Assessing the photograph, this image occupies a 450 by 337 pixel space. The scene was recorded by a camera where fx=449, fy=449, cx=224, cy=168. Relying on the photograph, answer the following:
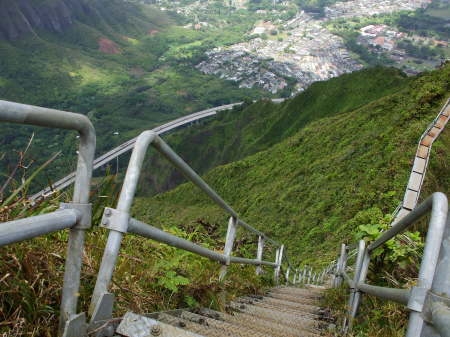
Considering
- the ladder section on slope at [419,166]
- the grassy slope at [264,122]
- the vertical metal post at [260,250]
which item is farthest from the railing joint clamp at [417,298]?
the grassy slope at [264,122]

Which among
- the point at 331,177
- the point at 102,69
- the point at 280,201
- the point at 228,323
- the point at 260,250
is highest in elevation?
the point at 102,69

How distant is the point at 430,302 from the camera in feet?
4.36

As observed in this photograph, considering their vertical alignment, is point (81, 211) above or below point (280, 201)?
above

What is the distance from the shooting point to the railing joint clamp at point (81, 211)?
5.12ft

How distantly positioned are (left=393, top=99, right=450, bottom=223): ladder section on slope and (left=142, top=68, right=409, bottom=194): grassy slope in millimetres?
23255

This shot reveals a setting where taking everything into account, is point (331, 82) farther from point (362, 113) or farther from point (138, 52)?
point (138, 52)

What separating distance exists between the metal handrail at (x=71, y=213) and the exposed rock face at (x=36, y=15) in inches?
6006

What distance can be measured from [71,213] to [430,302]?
3.84 feet

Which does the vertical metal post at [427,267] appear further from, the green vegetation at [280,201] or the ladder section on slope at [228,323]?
the green vegetation at [280,201]

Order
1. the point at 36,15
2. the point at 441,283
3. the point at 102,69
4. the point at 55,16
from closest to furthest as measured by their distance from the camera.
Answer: the point at 441,283, the point at 102,69, the point at 36,15, the point at 55,16

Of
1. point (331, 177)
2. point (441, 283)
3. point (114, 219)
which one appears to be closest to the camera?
point (441, 283)

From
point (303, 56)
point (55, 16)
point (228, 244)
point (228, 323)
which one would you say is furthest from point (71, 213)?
point (55, 16)

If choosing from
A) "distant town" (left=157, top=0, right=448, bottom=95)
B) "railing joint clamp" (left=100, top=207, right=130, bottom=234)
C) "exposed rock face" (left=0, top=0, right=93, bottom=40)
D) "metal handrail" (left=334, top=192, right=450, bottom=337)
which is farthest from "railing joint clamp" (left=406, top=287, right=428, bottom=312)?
"exposed rock face" (left=0, top=0, right=93, bottom=40)

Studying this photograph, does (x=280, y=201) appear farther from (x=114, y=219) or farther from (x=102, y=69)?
(x=102, y=69)
